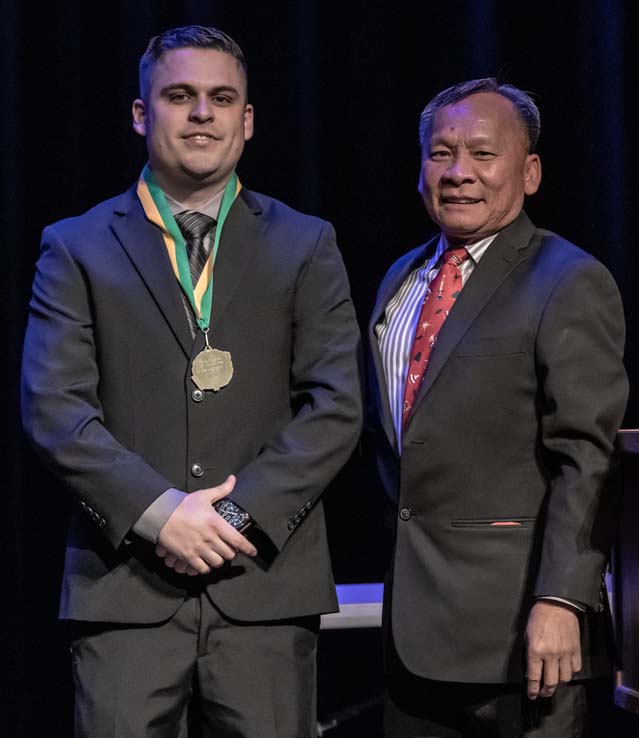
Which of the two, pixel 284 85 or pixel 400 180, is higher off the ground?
pixel 284 85

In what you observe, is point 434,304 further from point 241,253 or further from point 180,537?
point 180,537

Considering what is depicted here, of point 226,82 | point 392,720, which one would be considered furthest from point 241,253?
point 392,720

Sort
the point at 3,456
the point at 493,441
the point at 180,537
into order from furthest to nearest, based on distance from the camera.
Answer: the point at 3,456
the point at 493,441
the point at 180,537

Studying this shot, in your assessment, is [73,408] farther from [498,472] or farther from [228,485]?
[498,472]

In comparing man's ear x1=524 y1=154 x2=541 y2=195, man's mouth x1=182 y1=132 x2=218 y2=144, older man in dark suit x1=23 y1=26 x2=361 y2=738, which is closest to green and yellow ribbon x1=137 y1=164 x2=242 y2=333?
older man in dark suit x1=23 y1=26 x2=361 y2=738

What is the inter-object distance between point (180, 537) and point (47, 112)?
4.46 feet

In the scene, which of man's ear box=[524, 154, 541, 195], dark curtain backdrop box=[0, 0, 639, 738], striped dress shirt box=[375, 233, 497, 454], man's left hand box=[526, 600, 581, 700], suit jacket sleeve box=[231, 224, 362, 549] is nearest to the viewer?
man's left hand box=[526, 600, 581, 700]

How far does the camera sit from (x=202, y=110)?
7.53 feet

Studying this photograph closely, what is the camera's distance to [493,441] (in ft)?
7.29

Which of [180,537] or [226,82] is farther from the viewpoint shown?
[226,82]

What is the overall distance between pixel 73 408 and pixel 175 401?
0.63ft

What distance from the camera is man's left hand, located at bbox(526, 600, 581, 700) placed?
205 cm

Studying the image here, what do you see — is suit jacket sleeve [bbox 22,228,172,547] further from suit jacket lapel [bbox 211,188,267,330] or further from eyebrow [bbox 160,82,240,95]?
eyebrow [bbox 160,82,240,95]

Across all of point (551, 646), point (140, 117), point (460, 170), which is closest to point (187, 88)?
point (140, 117)
